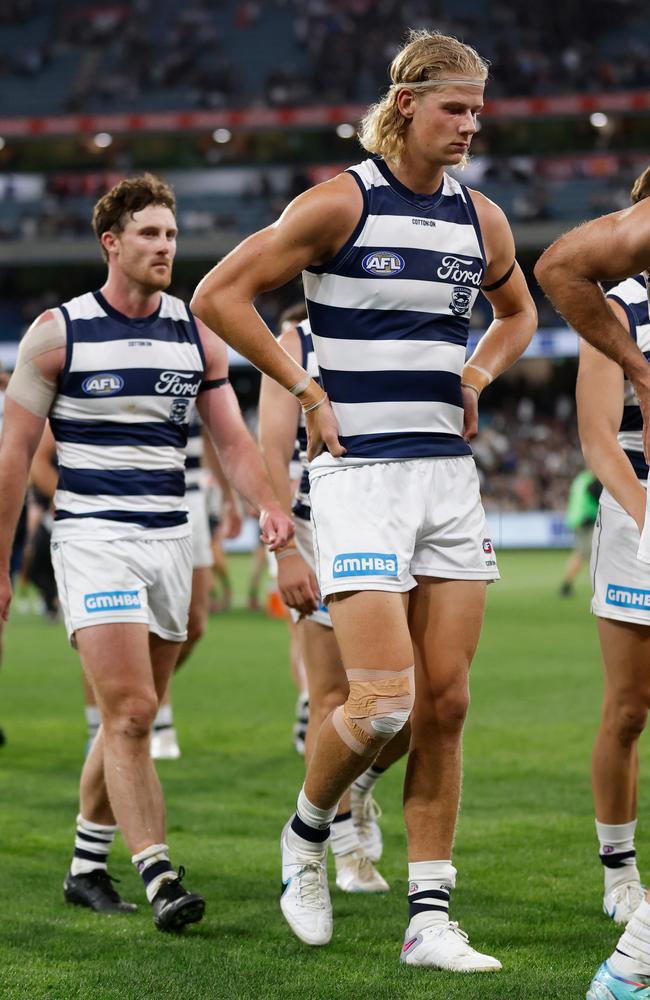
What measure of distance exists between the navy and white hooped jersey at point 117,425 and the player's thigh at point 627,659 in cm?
150

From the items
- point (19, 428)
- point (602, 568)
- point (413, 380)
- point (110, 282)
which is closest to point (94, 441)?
point (19, 428)

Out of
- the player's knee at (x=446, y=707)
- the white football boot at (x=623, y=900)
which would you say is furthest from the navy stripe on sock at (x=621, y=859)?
the player's knee at (x=446, y=707)

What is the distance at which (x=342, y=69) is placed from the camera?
1567 inches

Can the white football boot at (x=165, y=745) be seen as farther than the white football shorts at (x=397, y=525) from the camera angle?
Yes

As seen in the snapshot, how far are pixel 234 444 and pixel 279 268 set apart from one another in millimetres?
980

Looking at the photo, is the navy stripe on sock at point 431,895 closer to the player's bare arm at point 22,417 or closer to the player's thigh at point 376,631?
the player's thigh at point 376,631

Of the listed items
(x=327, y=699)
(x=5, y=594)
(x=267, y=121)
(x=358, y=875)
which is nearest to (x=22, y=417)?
(x=5, y=594)

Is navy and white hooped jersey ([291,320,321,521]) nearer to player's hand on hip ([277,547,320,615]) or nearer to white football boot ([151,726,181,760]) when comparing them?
player's hand on hip ([277,547,320,615])

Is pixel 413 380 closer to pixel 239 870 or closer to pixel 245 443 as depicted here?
pixel 245 443

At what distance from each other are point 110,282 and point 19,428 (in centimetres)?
65

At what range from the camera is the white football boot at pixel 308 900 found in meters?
4.07

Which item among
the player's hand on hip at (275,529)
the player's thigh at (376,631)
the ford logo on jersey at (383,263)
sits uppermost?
the ford logo on jersey at (383,263)

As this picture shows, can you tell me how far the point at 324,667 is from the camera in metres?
4.96

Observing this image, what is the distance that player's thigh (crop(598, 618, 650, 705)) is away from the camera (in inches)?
169
